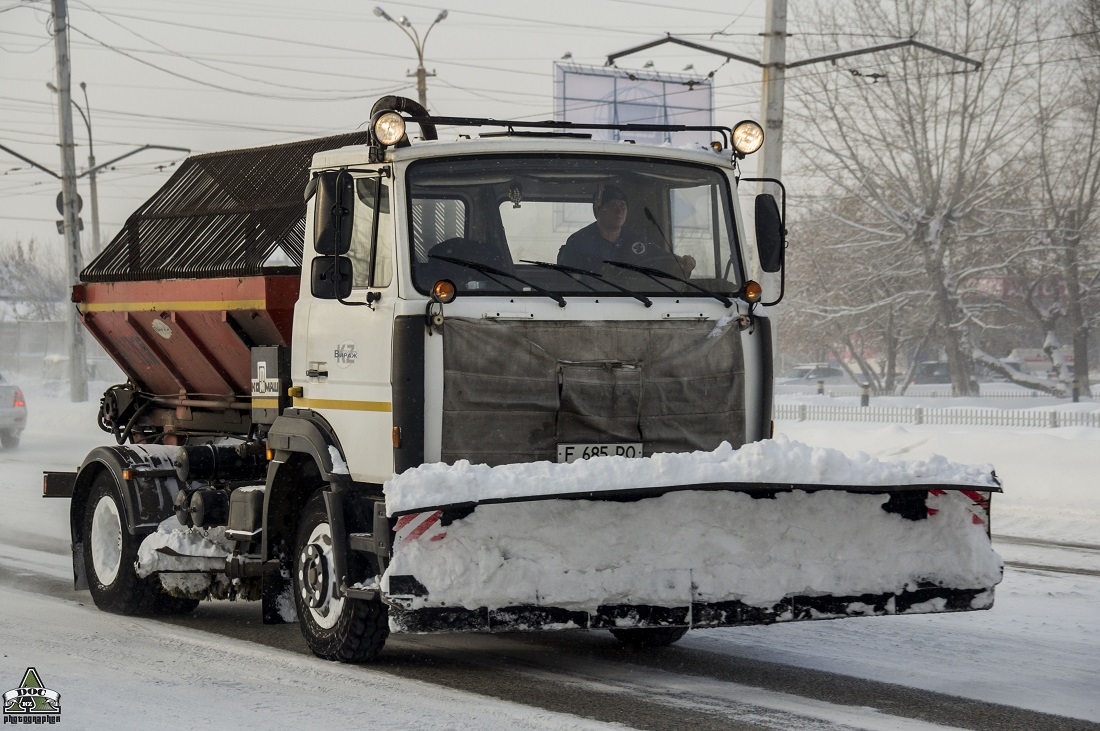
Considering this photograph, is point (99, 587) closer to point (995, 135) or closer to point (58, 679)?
point (58, 679)

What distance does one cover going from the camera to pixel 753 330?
7.07 m

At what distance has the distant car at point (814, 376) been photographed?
65.4 m

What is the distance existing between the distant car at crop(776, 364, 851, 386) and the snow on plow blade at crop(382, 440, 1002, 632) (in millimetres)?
58008

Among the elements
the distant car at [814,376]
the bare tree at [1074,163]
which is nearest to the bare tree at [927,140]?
the bare tree at [1074,163]

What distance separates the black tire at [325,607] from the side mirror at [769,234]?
8.50ft

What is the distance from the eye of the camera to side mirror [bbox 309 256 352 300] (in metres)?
6.80

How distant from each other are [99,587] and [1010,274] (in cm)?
3814

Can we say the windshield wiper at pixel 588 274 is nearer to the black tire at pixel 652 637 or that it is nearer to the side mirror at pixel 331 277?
the side mirror at pixel 331 277

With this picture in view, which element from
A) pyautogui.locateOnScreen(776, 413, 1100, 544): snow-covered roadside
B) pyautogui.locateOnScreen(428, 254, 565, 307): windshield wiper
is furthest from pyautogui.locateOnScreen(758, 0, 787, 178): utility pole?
pyautogui.locateOnScreen(428, 254, 565, 307): windshield wiper

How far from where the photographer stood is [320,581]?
7027 mm

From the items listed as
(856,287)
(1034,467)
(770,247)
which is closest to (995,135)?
(856,287)

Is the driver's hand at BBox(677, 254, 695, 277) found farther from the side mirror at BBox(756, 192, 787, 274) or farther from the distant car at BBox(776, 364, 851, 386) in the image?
the distant car at BBox(776, 364, 851, 386)

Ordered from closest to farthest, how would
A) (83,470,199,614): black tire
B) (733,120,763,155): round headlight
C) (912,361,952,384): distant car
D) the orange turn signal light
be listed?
the orange turn signal light, (733,120,763,155): round headlight, (83,470,199,614): black tire, (912,361,952,384): distant car

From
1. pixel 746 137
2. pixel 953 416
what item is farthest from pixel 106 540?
pixel 953 416
